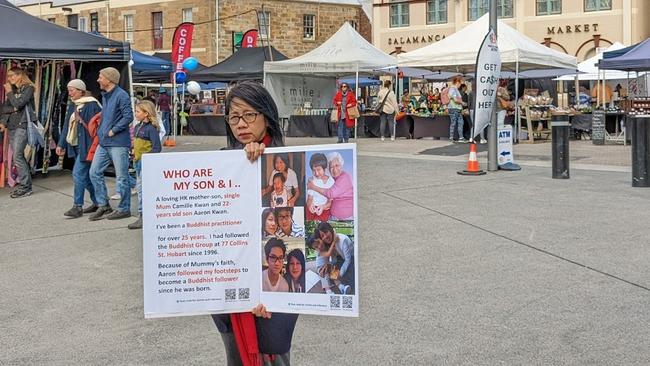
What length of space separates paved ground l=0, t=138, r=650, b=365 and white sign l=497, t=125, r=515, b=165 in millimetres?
2986

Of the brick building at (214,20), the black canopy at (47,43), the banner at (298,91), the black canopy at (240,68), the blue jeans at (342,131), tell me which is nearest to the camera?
the black canopy at (47,43)

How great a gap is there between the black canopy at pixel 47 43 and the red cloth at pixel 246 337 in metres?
9.39

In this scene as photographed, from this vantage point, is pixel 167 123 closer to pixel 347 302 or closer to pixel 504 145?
pixel 504 145

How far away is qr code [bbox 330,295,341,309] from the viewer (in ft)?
8.45

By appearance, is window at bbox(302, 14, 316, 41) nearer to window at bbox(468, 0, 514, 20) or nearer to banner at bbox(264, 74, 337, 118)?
window at bbox(468, 0, 514, 20)

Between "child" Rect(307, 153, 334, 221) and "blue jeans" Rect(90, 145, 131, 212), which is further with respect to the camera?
"blue jeans" Rect(90, 145, 131, 212)

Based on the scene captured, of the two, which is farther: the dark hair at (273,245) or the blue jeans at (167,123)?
the blue jeans at (167,123)

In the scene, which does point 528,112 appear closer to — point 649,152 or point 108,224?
point 649,152

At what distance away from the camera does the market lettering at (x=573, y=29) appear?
111 feet

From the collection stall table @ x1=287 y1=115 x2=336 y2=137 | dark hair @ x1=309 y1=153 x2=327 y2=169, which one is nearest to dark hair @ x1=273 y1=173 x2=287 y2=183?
dark hair @ x1=309 y1=153 x2=327 y2=169

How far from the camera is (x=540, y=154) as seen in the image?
53.2 feet

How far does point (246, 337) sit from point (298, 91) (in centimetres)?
2239

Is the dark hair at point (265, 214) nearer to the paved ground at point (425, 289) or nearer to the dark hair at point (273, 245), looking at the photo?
the dark hair at point (273, 245)

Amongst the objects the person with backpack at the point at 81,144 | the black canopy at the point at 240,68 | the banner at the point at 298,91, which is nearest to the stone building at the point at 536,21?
the banner at the point at 298,91
